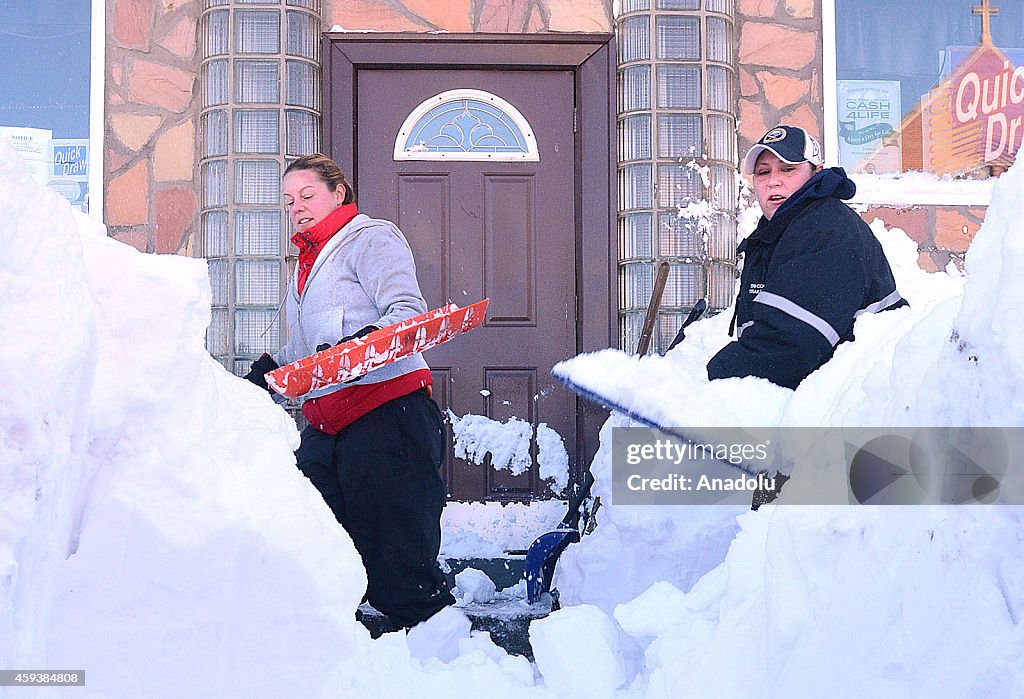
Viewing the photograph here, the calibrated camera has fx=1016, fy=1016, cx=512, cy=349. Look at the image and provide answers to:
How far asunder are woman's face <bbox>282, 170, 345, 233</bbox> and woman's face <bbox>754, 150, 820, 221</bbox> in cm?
145

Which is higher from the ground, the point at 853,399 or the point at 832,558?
the point at 853,399

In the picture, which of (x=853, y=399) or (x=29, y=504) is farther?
(x=853, y=399)

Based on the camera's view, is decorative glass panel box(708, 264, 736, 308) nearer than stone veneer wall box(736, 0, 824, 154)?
Yes

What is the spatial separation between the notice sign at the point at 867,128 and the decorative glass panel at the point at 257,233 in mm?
3000

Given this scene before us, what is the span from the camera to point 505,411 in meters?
5.37

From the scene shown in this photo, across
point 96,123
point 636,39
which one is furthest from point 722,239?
point 96,123

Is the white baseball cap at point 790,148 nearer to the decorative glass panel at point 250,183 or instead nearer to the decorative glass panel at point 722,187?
the decorative glass panel at point 722,187

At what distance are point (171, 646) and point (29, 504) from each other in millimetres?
368

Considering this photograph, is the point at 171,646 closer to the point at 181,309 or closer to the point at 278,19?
the point at 181,309

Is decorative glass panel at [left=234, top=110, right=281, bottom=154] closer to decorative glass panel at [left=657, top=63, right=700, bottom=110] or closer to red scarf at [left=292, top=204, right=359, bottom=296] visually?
red scarf at [left=292, top=204, right=359, bottom=296]

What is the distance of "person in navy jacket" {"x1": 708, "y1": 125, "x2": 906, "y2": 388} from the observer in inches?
103

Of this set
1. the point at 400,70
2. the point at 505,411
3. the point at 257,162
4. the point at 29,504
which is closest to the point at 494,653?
the point at 29,504

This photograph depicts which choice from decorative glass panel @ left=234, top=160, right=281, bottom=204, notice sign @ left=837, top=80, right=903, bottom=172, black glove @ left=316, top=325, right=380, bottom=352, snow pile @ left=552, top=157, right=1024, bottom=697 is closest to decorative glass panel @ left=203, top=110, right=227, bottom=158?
decorative glass panel @ left=234, top=160, right=281, bottom=204

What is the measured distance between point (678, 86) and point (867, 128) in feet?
3.55
